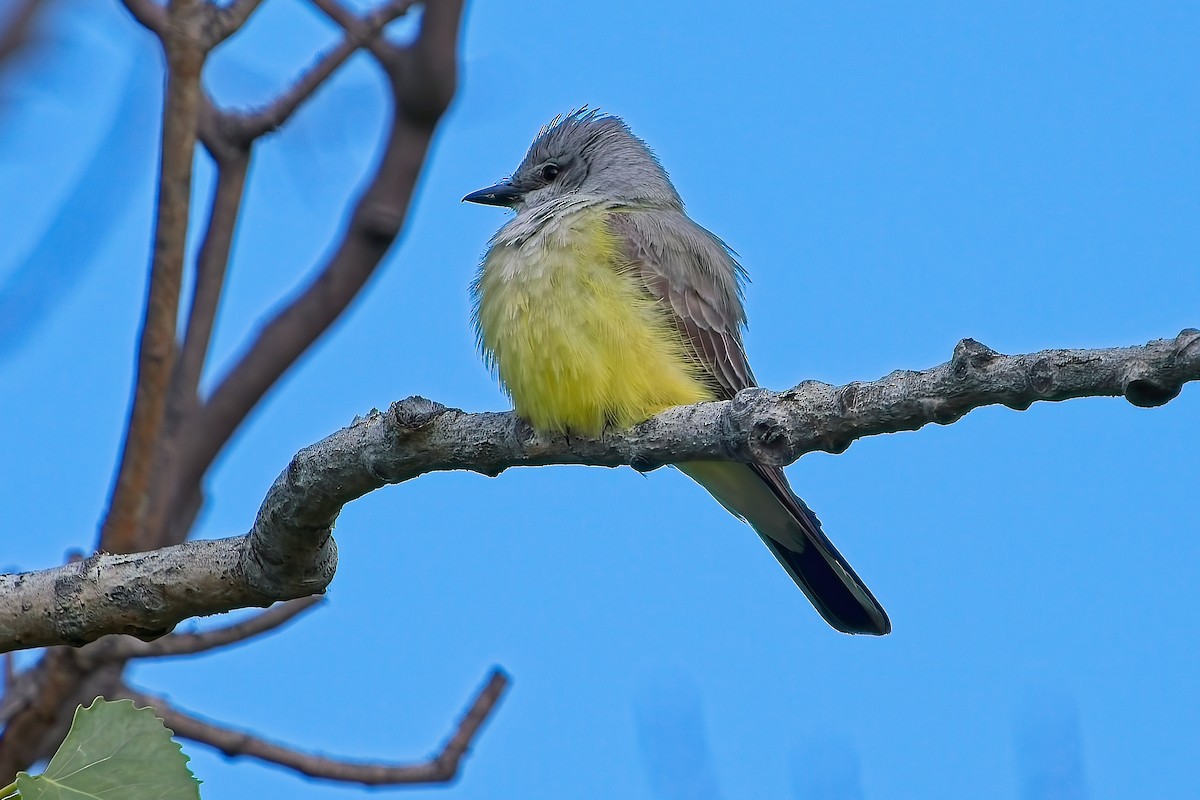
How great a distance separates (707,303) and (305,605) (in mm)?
2051

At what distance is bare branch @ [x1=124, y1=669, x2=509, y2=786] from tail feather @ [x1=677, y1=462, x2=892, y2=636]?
4.43 feet

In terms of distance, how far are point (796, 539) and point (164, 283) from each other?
2653 mm

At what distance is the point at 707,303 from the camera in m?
5.69

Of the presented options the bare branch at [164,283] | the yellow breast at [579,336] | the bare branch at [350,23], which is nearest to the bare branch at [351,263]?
the bare branch at [350,23]

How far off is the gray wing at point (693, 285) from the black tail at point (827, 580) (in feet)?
1.70

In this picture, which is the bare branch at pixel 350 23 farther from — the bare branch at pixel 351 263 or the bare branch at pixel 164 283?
the bare branch at pixel 164 283

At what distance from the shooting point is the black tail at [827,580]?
16.9ft

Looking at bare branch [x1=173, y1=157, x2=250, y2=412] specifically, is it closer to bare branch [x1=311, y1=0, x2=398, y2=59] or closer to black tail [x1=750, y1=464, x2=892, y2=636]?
bare branch [x1=311, y1=0, x2=398, y2=59]

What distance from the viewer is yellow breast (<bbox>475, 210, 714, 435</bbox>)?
15.8ft

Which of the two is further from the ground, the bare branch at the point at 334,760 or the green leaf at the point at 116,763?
the bare branch at the point at 334,760

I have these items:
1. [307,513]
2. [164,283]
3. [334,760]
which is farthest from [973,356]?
[334,760]

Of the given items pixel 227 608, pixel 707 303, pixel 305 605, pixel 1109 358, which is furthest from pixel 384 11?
pixel 1109 358

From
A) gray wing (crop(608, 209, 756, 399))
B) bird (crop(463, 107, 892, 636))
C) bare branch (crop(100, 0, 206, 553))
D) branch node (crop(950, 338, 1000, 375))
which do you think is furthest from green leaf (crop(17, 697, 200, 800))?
gray wing (crop(608, 209, 756, 399))

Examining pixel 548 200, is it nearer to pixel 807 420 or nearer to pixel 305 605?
pixel 305 605
